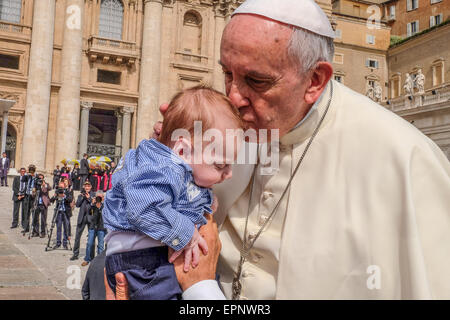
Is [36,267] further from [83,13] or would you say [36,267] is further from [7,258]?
[83,13]

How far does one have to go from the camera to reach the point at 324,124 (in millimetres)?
1677

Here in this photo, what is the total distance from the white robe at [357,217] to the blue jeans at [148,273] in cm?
27

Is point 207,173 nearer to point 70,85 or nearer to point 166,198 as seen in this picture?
point 166,198

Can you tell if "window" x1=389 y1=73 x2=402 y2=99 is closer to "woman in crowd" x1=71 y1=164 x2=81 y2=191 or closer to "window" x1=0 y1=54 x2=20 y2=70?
"window" x1=0 y1=54 x2=20 y2=70

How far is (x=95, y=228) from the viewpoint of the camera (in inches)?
336

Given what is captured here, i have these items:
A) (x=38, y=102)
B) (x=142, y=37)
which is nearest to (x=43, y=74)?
(x=38, y=102)

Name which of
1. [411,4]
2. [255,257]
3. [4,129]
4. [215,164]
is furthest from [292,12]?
[411,4]

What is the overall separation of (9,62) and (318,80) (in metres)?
24.2

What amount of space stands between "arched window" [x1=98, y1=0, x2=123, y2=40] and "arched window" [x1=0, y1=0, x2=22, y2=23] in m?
3.92

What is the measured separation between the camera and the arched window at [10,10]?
2297 cm

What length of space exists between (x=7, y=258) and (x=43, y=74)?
16764 mm

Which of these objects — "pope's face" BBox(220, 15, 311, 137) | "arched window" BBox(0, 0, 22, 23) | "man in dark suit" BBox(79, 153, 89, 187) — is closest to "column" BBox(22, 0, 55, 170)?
"arched window" BBox(0, 0, 22, 23)

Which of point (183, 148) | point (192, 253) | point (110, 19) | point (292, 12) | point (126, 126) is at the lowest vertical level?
point (192, 253)

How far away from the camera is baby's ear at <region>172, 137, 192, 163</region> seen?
5.18 ft
